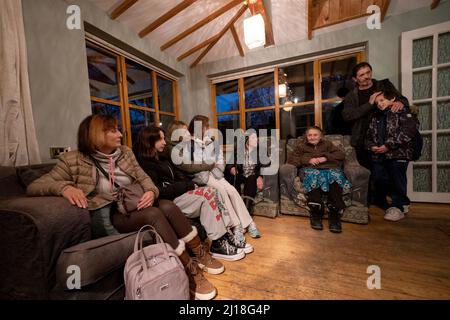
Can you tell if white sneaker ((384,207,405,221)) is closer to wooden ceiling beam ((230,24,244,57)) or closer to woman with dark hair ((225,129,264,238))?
woman with dark hair ((225,129,264,238))

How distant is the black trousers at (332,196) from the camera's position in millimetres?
1777

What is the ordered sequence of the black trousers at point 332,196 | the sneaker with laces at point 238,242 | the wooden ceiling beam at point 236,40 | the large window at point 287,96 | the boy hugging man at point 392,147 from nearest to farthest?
the sneaker with laces at point 238,242 → the black trousers at point 332,196 → the boy hugging man at point 392,147 → the wooden ceiling beam at point 236,40 → the large window at point 287,96

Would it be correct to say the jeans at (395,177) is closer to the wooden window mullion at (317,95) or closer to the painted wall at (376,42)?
the wooden window mullion at (317,95)

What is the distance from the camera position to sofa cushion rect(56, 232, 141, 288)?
0.74 m

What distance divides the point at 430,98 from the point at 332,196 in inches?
74.4

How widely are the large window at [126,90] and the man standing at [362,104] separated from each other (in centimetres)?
282

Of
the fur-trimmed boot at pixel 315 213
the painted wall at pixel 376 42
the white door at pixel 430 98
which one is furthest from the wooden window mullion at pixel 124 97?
the white door at pixel 430 98

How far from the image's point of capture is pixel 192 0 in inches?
78.7

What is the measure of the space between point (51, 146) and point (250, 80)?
3.01m

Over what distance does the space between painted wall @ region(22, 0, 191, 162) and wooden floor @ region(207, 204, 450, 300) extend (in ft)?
6.09

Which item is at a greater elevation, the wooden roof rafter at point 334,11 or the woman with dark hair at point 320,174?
the wooden roof rafter at point 334,11

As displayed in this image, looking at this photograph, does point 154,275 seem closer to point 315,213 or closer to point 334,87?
point 315,213

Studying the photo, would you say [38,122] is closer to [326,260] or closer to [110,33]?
[110,33]
